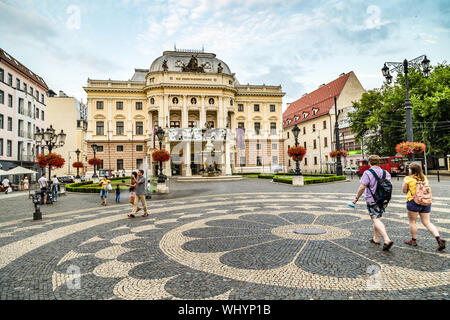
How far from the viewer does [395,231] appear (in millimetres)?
6727

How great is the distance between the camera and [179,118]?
52969mm

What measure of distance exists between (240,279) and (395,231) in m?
5.07

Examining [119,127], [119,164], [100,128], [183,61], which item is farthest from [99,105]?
[183,61]

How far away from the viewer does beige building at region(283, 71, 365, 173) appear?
51.4 metres

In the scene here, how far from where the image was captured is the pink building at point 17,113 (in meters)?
32.5

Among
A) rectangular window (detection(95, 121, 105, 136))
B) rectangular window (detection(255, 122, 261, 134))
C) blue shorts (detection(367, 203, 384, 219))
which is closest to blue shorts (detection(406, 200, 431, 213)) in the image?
blue shorts (detection(367, 203, 384, 219))

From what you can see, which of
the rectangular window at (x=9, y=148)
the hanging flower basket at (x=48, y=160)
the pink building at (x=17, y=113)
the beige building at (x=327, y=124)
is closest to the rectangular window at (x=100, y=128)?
the pink building at (x=17, y=113)

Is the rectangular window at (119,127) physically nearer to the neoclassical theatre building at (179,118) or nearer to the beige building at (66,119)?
the neoclassical theatre building at (179,118)

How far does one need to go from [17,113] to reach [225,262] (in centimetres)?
4325

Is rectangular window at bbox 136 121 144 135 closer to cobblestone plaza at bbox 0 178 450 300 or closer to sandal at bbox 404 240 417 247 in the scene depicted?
cobblestone plaza at bbox 0 178 450 300
